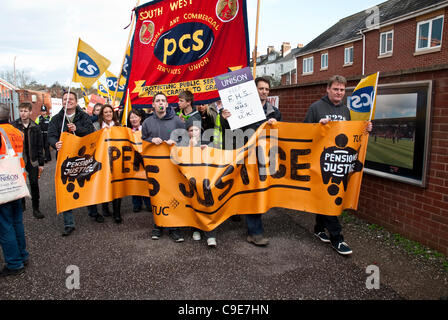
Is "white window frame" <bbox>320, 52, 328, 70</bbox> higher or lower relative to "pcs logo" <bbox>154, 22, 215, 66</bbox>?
higher

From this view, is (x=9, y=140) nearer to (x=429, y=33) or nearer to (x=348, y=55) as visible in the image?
(x=429, y=33)

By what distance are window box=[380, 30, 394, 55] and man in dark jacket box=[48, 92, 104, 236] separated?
23.6 m

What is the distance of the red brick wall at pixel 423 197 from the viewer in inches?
143

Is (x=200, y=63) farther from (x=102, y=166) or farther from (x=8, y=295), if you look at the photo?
(x=8, y=295)

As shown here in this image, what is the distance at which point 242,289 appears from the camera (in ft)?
10.3

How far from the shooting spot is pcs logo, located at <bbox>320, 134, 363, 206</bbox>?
3.95 meters

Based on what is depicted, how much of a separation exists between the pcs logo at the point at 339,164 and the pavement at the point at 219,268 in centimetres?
82

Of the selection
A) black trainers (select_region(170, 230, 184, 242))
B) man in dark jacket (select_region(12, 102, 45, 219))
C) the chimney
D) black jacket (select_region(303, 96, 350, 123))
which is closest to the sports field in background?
black jacket (select_region(303, 96, 350, 123))

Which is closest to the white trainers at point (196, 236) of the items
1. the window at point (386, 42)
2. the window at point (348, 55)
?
the window at point (386, 42)

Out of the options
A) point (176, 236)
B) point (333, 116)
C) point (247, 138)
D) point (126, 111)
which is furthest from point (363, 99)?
point (126, 111)

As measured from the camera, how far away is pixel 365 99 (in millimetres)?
4043

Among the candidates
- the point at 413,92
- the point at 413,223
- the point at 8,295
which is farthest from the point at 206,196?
the point at 413,92

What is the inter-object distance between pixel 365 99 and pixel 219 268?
2.77 metres

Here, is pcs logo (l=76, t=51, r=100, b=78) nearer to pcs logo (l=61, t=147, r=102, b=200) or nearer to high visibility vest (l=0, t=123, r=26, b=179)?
pcs logo (l=61, t=147, r=102, b=200)
